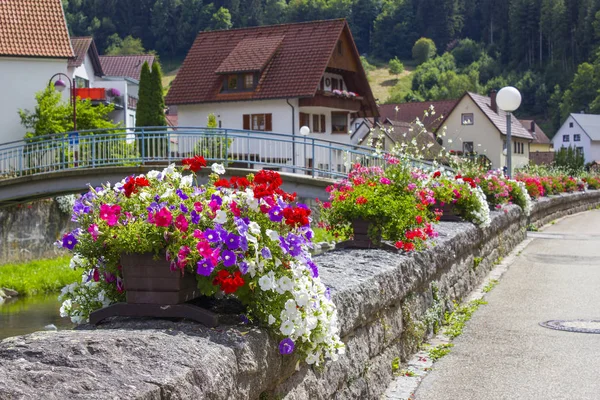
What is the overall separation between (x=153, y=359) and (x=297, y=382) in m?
1.18

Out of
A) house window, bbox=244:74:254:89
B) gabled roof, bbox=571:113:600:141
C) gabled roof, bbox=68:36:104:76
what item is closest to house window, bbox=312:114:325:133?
house window, bbox=244:74:254:89

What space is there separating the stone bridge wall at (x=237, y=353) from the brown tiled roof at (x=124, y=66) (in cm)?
7300

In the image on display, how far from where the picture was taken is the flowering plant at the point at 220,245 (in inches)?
142

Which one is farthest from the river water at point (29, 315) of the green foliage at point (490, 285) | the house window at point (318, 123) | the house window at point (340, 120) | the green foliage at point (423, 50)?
the green foliage at point (423, 50)

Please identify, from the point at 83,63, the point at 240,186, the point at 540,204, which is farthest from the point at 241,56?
the point at 240,186

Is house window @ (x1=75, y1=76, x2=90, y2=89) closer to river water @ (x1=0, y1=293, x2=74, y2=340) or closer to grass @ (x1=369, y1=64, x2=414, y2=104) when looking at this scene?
river water @ (x1=0, y1=293, x2=74, y2=340)

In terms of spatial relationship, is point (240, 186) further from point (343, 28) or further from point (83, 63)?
point (83, 63)

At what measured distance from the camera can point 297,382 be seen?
156 inches

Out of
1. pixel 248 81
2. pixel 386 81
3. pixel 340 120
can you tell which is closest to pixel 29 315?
pixel 248 81

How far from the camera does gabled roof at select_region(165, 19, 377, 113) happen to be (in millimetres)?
42781

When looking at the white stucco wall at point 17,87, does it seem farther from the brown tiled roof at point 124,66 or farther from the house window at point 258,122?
the brown tiled roof at point 124,66

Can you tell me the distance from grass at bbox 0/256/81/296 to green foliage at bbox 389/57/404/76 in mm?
136600

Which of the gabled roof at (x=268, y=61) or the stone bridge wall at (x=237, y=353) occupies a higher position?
the gabled roof at (x=268, y=61)

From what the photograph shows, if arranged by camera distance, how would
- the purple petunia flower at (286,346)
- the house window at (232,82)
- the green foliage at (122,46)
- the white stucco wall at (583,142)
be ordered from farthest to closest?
the green foliage at (122,46), the white stucco wall at (583,142), the house window at (232,82), the purple petunia flower at (286,346)
